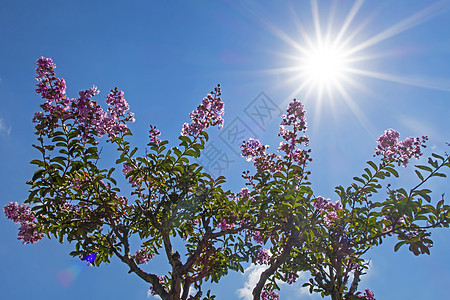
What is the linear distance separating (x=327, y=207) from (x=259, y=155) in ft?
5.40

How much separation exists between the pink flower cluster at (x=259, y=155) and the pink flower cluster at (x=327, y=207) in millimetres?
898

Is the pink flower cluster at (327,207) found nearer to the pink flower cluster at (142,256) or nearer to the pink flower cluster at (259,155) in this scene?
the pink flower cluster at (259,155)

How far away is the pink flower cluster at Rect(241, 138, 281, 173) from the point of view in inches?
185

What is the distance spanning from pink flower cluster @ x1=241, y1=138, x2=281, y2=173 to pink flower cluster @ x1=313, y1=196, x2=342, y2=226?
2.95 feet

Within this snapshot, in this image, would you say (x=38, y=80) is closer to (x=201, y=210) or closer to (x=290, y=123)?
(x=201, y=210)

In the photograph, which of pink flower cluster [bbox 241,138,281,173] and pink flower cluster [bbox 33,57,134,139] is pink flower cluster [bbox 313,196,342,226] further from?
pink flower cluster [bbox 33,57,134,139]

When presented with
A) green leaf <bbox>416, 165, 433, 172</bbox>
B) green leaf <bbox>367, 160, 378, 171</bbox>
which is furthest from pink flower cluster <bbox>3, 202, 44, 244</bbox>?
green leaf <bbox>416, 165, 433, 172</bbox>

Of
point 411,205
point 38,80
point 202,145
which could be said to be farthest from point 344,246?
point 38,80

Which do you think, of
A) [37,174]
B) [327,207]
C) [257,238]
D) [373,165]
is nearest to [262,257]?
[257,238]

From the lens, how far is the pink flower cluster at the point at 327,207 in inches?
184

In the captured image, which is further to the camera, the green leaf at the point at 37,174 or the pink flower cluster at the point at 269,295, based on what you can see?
the pink flower cluster at the point at 269,295

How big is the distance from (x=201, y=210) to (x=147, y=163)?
4.07 ft

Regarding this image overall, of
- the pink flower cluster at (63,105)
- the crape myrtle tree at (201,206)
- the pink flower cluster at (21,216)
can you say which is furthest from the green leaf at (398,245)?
the pink flower cluster at (21,216)

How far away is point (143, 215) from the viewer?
4.57 meters
